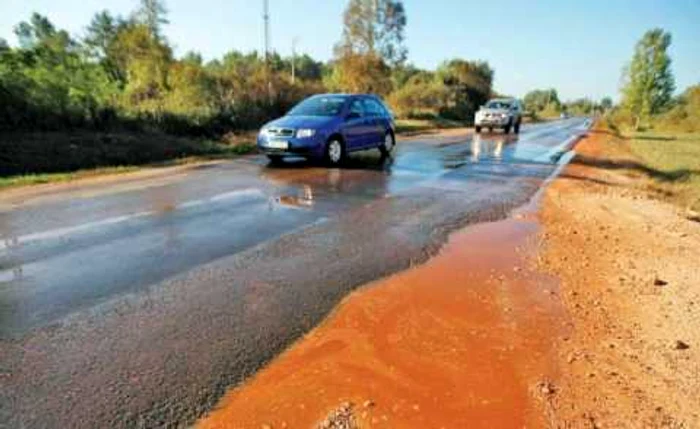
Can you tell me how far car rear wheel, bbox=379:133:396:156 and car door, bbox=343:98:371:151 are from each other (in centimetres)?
102

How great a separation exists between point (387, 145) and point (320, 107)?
2.84m

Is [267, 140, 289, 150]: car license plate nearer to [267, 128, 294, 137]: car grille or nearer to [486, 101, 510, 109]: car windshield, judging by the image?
[267, 128, 294, 137]: car grille

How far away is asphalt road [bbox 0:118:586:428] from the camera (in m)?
2.96

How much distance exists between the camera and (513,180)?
11.2 metres

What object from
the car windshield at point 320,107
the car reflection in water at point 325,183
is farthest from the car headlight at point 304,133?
the car windshield at point 320,107

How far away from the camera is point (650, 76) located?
57.0 meters

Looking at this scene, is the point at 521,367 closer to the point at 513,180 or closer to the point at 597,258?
the point at 597,258

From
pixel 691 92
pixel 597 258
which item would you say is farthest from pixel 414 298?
pixel 691 92

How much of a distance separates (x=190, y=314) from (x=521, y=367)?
2.45 metres

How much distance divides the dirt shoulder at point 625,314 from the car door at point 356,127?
214 inches

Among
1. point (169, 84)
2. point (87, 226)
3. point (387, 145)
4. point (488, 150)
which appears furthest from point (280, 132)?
point (169, 84)

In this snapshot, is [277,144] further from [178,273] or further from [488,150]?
[488,150]

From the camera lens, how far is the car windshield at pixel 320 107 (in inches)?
492

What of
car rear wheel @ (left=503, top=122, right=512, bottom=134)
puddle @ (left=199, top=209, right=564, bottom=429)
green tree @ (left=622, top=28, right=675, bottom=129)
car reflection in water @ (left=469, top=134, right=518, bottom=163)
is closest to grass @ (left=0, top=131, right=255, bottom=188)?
car reflection in water @ (left=469, top=134, right=518, bottom=163)
